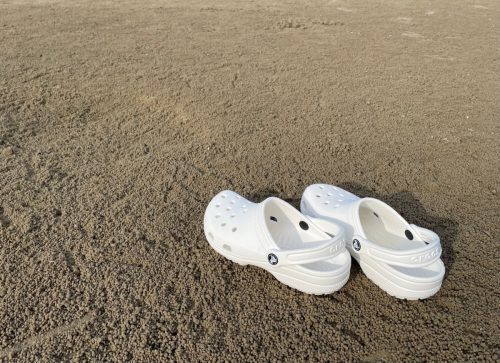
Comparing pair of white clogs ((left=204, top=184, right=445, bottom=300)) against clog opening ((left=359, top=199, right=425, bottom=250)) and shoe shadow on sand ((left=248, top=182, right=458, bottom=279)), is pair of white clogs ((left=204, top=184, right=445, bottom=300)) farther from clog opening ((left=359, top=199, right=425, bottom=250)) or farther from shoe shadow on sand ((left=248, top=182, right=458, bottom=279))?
shoe shadow on sand ((left=248, top=182, right=458, bottom=279))

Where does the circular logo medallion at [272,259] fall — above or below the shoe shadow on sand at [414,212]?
above

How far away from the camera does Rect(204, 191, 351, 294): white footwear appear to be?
5.62 ft

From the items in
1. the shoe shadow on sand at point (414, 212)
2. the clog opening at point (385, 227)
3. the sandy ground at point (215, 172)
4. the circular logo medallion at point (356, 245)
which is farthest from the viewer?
the shoe shadow on sand at point (414, 212)

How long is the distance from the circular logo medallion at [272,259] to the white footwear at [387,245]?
0.30 meters

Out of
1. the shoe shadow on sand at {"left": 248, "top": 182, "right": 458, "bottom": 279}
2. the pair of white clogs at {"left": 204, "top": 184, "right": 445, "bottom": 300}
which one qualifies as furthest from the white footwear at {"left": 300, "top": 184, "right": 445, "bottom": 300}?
the shoe shadow on sand at {"left": 248, "top": 182, "right": 458, "bottom": 279}

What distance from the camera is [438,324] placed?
5.78 ft

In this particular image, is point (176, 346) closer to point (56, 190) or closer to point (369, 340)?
point (369, 340)

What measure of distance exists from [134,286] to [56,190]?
2.90ft

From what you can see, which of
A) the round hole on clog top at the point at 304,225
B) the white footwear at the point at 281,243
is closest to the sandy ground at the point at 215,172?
the white footwear at the point at 281,243

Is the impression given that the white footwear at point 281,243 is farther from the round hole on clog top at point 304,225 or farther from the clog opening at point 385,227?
the clog opening at point 385,227

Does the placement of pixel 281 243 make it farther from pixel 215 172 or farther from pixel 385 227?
pixel 215 172

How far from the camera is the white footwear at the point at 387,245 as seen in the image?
1712mm

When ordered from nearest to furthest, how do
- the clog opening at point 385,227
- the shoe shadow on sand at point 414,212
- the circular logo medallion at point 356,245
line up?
1. the circular logo medallion at point 356,245
2. the clog opening at point 385,227
3. the shoe shadow on sand at point 414,212

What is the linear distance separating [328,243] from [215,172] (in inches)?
44.8
